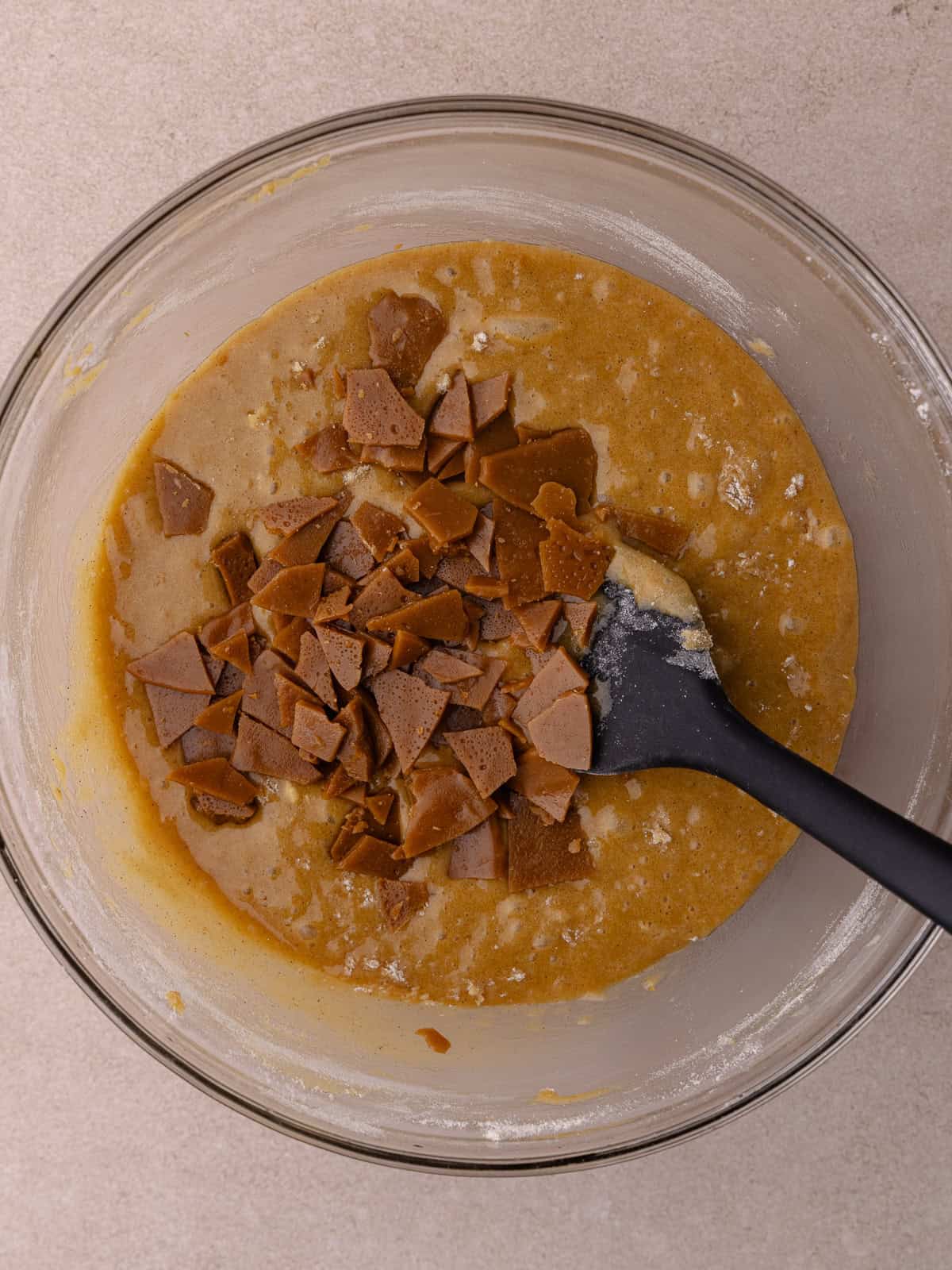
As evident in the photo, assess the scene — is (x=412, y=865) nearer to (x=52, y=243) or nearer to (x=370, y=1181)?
(x=370, y=1181)

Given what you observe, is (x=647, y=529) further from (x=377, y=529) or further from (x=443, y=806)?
(x=443, y=806)

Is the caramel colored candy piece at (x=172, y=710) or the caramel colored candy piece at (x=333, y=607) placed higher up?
the caramel colored candy piece at (x=333, y=607)

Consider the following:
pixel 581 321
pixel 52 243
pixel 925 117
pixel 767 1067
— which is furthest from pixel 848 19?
pixel 767 1067

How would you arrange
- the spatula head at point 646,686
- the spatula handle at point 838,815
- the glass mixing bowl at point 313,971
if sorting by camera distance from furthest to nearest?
the glass mixing bowl at point 313,971
the spatula head at point 646,686
the spatula handle at point 838,815

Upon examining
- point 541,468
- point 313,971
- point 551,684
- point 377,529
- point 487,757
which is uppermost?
point 541,468

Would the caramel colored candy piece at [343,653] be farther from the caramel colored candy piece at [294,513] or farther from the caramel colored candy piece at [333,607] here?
the caramel colored candy piece at [294,513]

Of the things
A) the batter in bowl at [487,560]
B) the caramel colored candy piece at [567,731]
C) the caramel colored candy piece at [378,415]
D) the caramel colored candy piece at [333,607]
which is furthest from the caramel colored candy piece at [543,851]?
the caramel colored candy piece at [378,415]

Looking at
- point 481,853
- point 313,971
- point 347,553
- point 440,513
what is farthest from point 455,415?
point 313,971

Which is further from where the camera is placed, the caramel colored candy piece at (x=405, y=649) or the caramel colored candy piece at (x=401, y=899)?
the caramel colored candy piece at (x=401, y=899)
